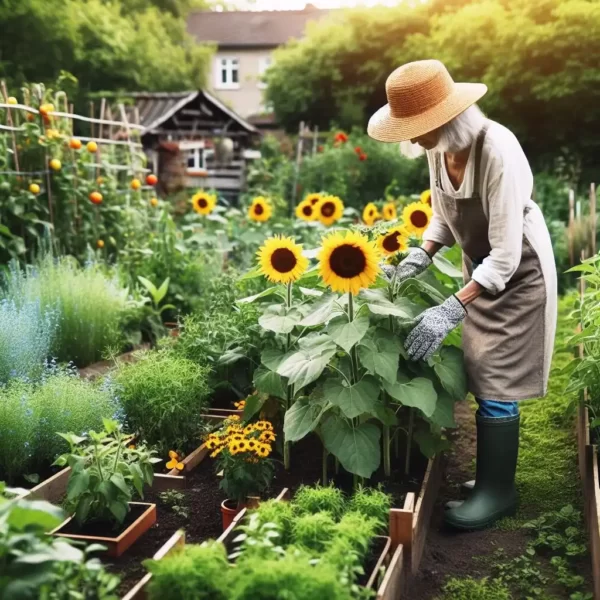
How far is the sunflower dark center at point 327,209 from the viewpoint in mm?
5512

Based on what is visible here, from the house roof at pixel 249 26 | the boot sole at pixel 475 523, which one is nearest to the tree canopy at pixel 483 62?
the boot sole at pixel 475 523

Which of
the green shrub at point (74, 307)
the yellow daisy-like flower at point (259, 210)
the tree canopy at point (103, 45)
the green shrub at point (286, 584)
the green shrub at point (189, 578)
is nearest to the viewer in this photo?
the green shrub at point (286, 584)

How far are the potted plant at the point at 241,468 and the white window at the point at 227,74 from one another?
30.8 meters

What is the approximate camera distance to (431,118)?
301 cm

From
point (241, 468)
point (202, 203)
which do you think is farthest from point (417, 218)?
point (202, 203)

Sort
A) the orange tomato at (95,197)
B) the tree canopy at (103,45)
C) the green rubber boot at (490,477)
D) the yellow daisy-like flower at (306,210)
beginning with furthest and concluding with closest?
the tree canopy at (103,45) < the orange tomato at (95,197) < the yellow daisy-like flower at (306,210) < the green rubber boot at (490,477)

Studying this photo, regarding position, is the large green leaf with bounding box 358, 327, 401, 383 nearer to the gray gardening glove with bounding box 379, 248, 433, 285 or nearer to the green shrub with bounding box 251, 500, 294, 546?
the gray gardening glove with bounding box 379, 248, 433, 285

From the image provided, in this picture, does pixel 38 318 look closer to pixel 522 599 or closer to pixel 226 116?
pixel 522 599

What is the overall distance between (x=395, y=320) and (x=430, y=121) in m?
0.79

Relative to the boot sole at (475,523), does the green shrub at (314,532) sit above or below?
above

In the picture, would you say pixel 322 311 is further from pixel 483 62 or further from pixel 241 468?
pixel 483 62

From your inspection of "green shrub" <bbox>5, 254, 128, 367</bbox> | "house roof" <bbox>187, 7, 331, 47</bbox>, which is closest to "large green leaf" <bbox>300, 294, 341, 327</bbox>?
"green shrub" <bbox>5, 254, 128, 367</bbox>

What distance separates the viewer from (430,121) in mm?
3010

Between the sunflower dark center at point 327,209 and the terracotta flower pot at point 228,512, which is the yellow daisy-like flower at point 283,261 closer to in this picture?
the terracotta flower pot at point 228,512
